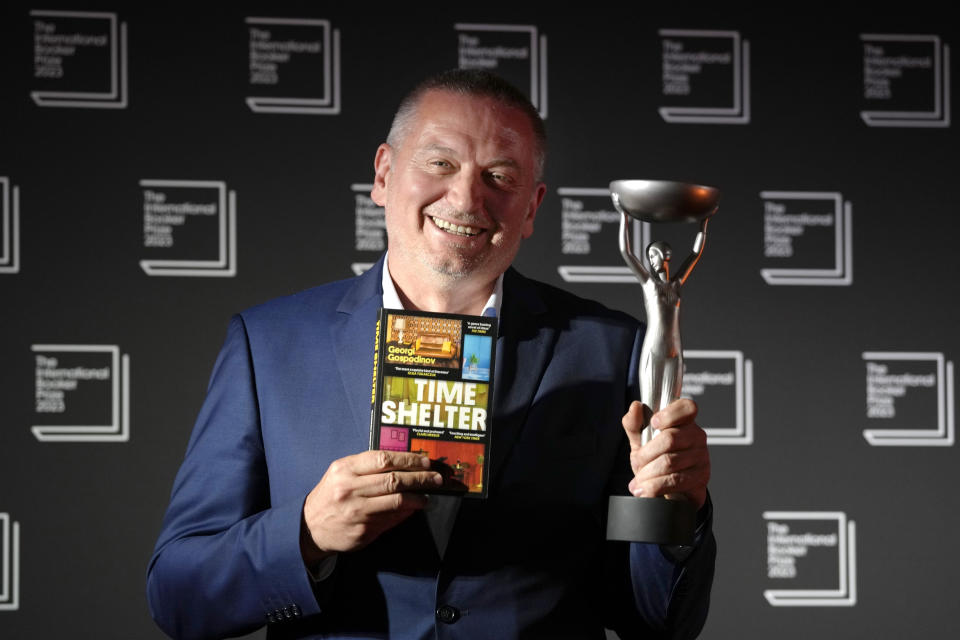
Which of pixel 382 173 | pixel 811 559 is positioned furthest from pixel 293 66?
pixel 811 559

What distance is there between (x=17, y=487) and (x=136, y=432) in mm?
323

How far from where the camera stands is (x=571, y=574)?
157cm

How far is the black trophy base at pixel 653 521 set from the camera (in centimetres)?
A: 140

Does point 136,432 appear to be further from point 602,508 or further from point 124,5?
point 602,508

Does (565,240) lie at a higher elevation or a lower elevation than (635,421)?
higher

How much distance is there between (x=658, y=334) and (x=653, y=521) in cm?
25

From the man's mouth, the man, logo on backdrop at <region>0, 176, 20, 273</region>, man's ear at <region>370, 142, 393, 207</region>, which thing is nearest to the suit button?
the man

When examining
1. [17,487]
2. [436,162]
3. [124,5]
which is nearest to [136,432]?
[17,487]

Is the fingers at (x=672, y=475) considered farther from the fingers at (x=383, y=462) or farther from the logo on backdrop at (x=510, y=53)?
the logo on backdrop at (x=510, y=53)

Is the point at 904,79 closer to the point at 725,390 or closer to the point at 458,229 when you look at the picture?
the point at 725,390

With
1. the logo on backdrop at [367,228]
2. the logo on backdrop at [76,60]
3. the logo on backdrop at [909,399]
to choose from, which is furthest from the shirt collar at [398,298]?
the logo on backdrop at [909,399]

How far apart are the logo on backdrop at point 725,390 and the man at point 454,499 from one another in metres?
1.33

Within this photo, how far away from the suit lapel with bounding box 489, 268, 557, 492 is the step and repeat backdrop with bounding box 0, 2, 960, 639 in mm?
1267

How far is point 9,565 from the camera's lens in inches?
108
